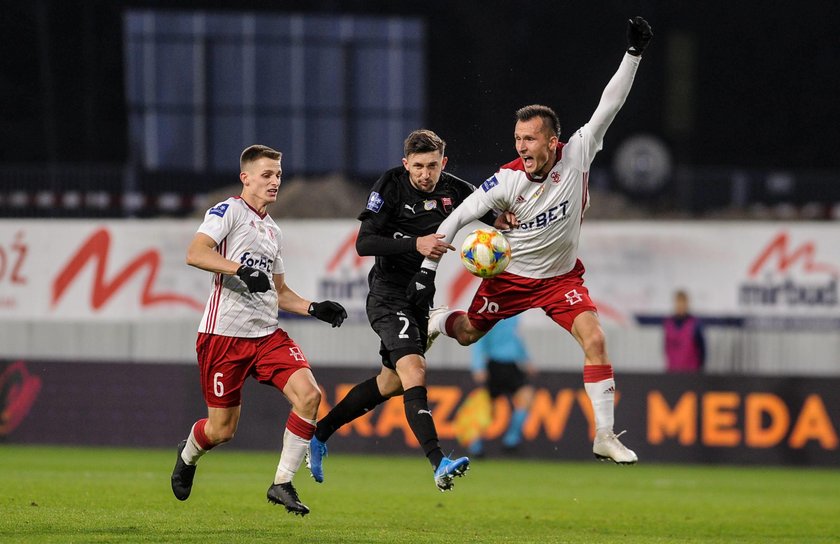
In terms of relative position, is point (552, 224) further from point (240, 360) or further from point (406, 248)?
point (240, 360)

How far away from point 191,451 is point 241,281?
1.42 meters

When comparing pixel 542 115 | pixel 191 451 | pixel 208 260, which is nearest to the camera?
pixel 208 260

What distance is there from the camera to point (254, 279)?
907cm

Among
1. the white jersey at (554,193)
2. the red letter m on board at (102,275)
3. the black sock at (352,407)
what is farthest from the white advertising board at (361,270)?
the white jersey at (554,193)

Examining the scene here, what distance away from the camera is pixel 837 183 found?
27594mm

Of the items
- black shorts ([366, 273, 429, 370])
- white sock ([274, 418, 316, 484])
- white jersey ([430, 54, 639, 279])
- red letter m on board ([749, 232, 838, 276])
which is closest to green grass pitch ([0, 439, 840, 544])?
white sock ([274, 418, 316, 484])

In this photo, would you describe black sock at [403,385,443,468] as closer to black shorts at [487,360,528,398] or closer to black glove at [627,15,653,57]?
black glove at [627,15,653,57]

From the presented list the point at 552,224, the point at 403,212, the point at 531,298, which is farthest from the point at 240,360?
the point at 552,224

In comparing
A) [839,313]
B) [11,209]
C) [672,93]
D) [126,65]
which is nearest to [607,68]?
[672,93]

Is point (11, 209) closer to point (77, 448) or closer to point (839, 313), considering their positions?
point (77, 448)

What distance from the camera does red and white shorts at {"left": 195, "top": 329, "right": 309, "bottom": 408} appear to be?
969 centimetres

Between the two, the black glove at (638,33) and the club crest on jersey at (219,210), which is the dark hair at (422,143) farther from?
the black glove at (638,33)

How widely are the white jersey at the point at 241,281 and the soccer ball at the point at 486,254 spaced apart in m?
1.36

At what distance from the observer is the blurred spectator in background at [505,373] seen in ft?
58.5
